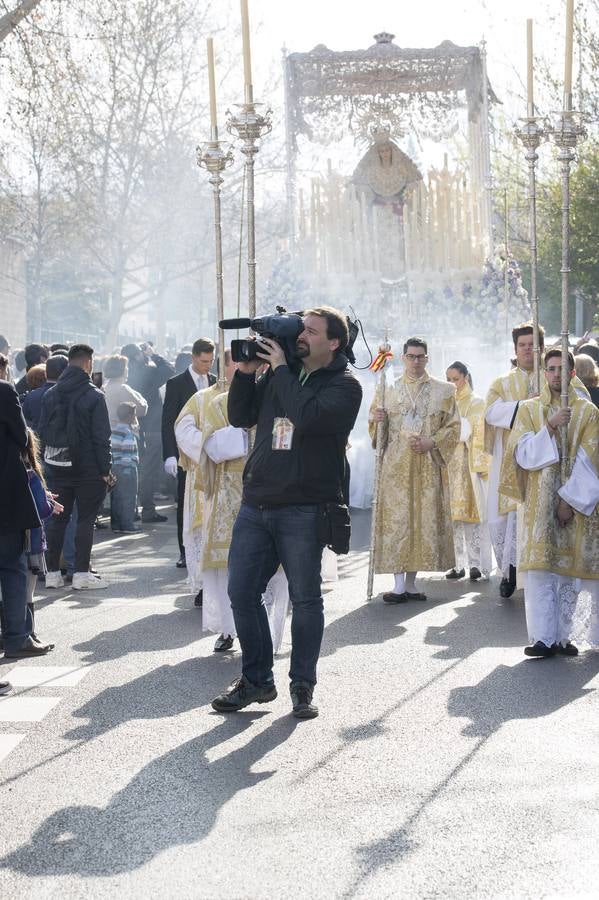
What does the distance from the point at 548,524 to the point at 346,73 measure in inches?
504

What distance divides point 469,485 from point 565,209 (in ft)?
14.7

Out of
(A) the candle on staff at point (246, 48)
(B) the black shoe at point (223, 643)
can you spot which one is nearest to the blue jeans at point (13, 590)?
(B) the black shoe at point (223, 643)

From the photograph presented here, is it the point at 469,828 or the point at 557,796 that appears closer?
the point at 469,828

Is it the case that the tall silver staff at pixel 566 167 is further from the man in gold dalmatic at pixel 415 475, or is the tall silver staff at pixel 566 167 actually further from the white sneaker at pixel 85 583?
the white sneaker at pixel 85 583

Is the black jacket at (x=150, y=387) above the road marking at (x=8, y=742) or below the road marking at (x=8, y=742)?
above

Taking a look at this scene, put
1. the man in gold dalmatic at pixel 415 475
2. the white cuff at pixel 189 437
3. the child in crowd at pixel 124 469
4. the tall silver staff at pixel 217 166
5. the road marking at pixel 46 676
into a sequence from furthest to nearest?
the child in crowd at pixel 124 469 < the man in gold dalmatic at pixel 415 475 < the white cuff at pixel 189 437 < the tall silver staff at pixel 217 166 < the road marking at pixel 46 676

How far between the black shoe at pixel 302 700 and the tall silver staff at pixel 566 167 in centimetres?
238

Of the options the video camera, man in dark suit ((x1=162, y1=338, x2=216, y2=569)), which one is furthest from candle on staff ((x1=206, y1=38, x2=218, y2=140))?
man in dark suit ((x1=162, y1=338, x2=216, y2=569))

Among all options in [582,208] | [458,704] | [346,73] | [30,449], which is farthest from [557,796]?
[582,208]

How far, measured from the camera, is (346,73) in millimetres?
20391

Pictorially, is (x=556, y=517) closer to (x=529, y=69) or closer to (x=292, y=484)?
(x=292, y=484)

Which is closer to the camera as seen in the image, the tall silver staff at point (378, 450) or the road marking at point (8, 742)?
the road marking at point (8, 742)

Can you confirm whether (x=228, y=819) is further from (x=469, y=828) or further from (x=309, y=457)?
(x=309, y=457)

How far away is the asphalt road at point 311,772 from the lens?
15.9 feet
